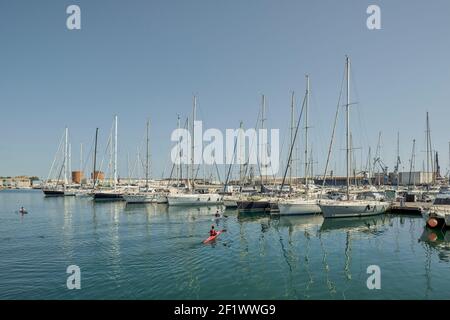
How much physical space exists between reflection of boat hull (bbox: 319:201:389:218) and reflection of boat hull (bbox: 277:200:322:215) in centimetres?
333

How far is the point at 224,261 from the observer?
2431 centimetres

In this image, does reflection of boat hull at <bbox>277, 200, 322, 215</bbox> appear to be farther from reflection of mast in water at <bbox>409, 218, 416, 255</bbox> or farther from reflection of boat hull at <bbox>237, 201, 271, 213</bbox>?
reflection of mast in water at <bbox>409, 218, 416, 255</bbox>

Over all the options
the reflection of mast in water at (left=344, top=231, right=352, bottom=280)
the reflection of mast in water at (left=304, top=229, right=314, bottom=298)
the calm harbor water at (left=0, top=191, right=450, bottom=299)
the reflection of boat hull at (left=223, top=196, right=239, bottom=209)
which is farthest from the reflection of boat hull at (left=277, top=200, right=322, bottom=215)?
the reflection of boat hull at (left=223, top=196, right=239, bottom=209)

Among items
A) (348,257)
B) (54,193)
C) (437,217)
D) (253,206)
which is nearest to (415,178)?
(253,206)

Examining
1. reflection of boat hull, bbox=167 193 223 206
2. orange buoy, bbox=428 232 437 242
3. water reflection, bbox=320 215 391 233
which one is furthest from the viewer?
reflection of boat hull, bbox=167 193 223 206

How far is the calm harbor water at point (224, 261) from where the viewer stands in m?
18.3

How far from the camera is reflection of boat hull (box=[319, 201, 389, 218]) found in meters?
46.2

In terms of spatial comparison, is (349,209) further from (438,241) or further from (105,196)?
(105,196)

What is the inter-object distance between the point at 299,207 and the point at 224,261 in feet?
93.3
